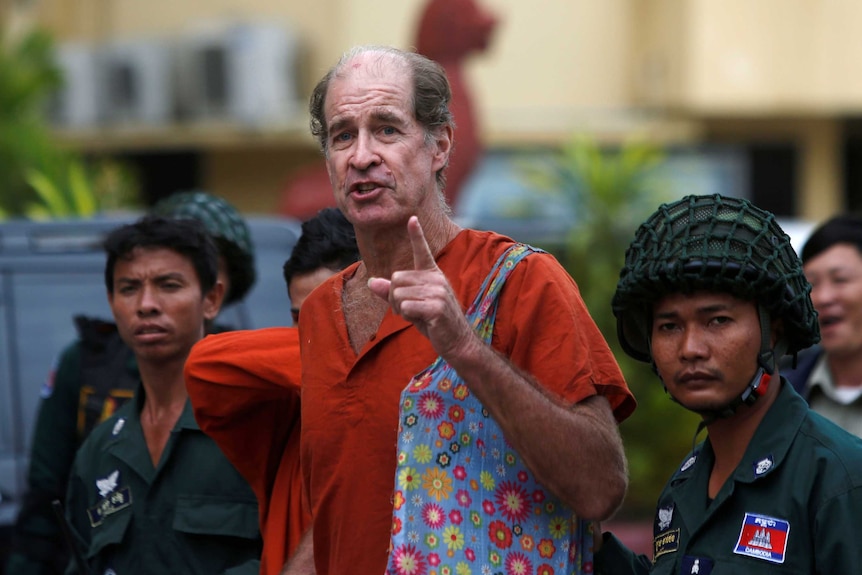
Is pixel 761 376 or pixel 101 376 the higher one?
pixel 101 376

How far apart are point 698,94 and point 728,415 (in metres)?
11.8

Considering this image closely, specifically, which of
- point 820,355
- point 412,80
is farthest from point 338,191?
point 820,355

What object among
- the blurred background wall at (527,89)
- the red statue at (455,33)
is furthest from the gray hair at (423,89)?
the blurred background wall at (527,89)

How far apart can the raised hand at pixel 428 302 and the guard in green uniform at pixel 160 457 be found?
4.00 ft

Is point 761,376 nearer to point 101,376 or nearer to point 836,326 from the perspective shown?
point 836,326

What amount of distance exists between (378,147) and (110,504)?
140cm

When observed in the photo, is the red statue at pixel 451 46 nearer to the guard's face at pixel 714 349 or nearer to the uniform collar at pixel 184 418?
the uniform collar at pixel 184 418

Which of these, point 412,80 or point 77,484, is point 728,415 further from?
point 77,484

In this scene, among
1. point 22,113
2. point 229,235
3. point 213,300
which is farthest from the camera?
point 22,113

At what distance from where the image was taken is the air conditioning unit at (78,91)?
51.7ft

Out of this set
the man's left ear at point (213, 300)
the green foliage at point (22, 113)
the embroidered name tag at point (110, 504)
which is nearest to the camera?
the embroidered name tag at point (110, 504)

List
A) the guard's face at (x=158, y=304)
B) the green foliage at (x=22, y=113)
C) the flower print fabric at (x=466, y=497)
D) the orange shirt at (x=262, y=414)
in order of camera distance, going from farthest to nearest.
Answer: the green foliage at (x=22, y=113), the guard's face at (x=158, y=304), the orange shirt at (x=262, y=414), the flower print fabric at (x=466, y=497)

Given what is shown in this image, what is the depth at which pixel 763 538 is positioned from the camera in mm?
2803

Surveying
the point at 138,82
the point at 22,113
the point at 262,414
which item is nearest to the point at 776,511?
the point at 262,414
